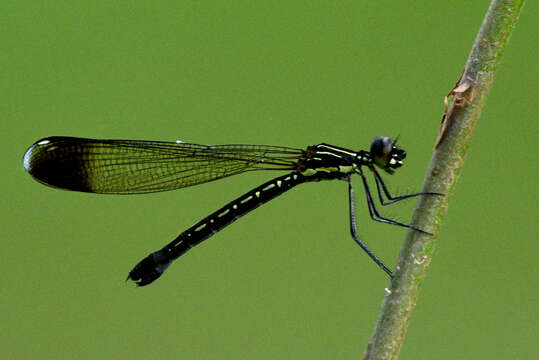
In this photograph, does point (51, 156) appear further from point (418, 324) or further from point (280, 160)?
point (418, 324)

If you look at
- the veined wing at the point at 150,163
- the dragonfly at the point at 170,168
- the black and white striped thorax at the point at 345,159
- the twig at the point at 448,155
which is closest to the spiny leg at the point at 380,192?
the black and white striped thorax at the point at 345,159

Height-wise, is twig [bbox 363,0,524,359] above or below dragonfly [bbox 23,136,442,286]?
below

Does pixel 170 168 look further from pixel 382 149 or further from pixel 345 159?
pixel 382 149

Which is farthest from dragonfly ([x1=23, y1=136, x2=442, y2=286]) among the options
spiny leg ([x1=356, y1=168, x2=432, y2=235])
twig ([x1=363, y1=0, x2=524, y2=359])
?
twig ([x1=363, y1=0, x2=524, y2=359])

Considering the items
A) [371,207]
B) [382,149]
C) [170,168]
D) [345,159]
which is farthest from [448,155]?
[170,168]

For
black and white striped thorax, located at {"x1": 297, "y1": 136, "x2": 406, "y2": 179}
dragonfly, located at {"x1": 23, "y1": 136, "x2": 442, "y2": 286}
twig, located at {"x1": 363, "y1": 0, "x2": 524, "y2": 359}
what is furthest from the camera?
dragonfly, located at {"x1": 23, "y1": 136, "x2": 442, "y2": 286}

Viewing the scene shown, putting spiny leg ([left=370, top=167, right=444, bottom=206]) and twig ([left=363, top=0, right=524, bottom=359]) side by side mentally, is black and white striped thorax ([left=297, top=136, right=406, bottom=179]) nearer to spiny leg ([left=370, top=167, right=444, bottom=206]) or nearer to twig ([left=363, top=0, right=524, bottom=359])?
spiny leg ([left=370, top=167, right=444, bottom=206])
